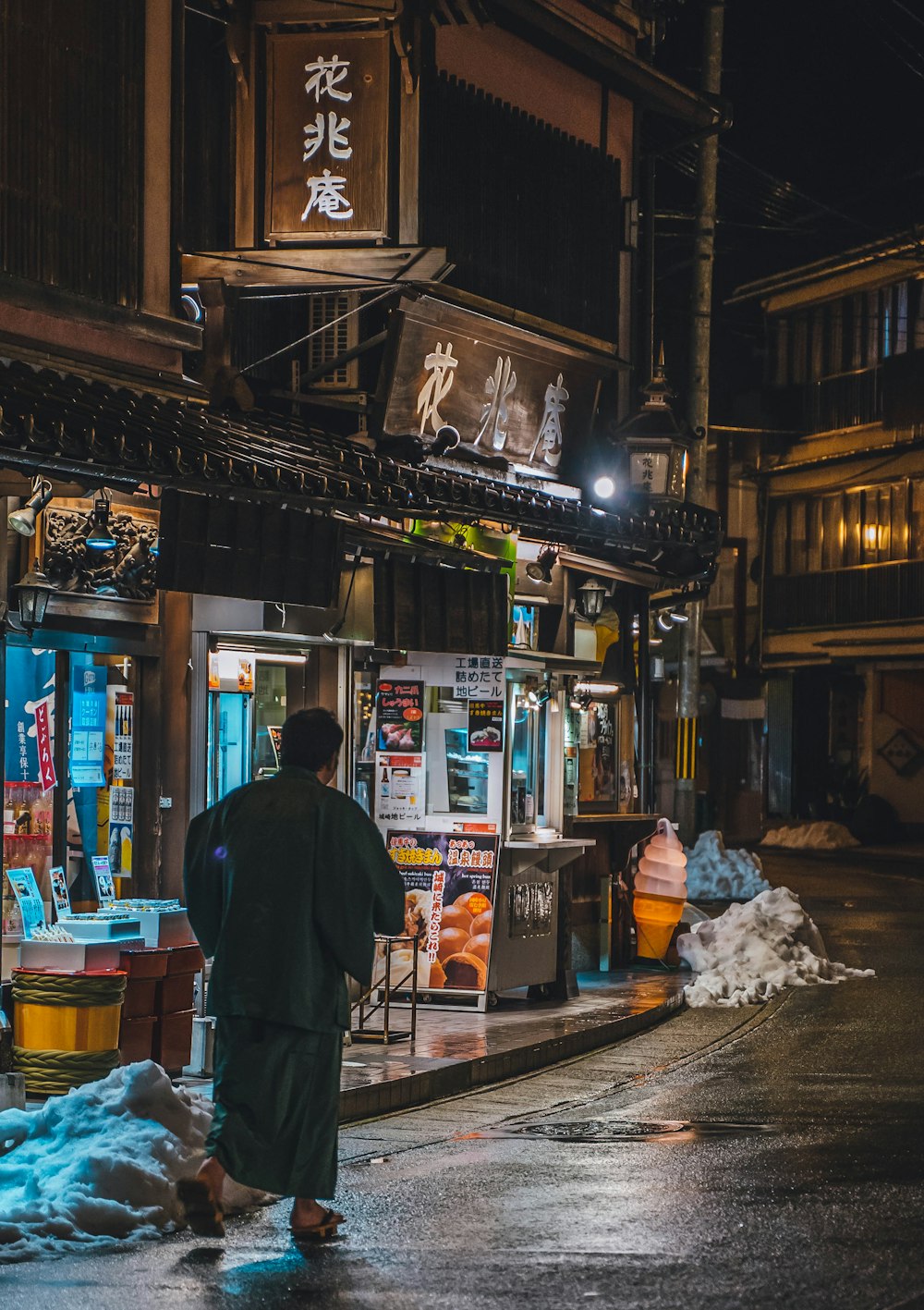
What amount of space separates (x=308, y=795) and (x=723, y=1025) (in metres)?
8.95

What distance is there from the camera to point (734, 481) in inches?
1879

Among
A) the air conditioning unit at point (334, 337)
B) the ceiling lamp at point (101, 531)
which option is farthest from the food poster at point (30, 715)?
the air conditioning unit at point (334, 337)

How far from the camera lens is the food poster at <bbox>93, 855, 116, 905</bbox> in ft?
41.5

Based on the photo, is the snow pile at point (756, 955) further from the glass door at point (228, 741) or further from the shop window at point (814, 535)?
the shop window at point (814, 535)

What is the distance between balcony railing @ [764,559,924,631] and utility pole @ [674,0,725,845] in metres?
16.8

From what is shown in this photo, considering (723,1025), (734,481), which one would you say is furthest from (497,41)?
(734,481)

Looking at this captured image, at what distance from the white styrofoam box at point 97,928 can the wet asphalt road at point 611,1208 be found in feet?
6.53

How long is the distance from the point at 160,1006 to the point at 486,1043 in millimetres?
3136

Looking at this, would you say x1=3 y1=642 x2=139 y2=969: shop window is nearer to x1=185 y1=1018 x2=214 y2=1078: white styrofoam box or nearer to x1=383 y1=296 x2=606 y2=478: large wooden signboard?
x1=185 y1=1018 x2=214 y2=1078: white styrofoam box

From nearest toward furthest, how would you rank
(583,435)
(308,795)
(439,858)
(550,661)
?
1. (308,795)
2. (439,858)
3. (550,661)
4. (583,435)

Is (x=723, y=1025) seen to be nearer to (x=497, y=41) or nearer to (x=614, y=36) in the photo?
(x=497, y=41)

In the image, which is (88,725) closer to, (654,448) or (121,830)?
(121,830)

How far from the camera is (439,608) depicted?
1405 centimetres

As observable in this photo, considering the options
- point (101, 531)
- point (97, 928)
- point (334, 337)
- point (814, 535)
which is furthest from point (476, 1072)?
point (814, 535)
